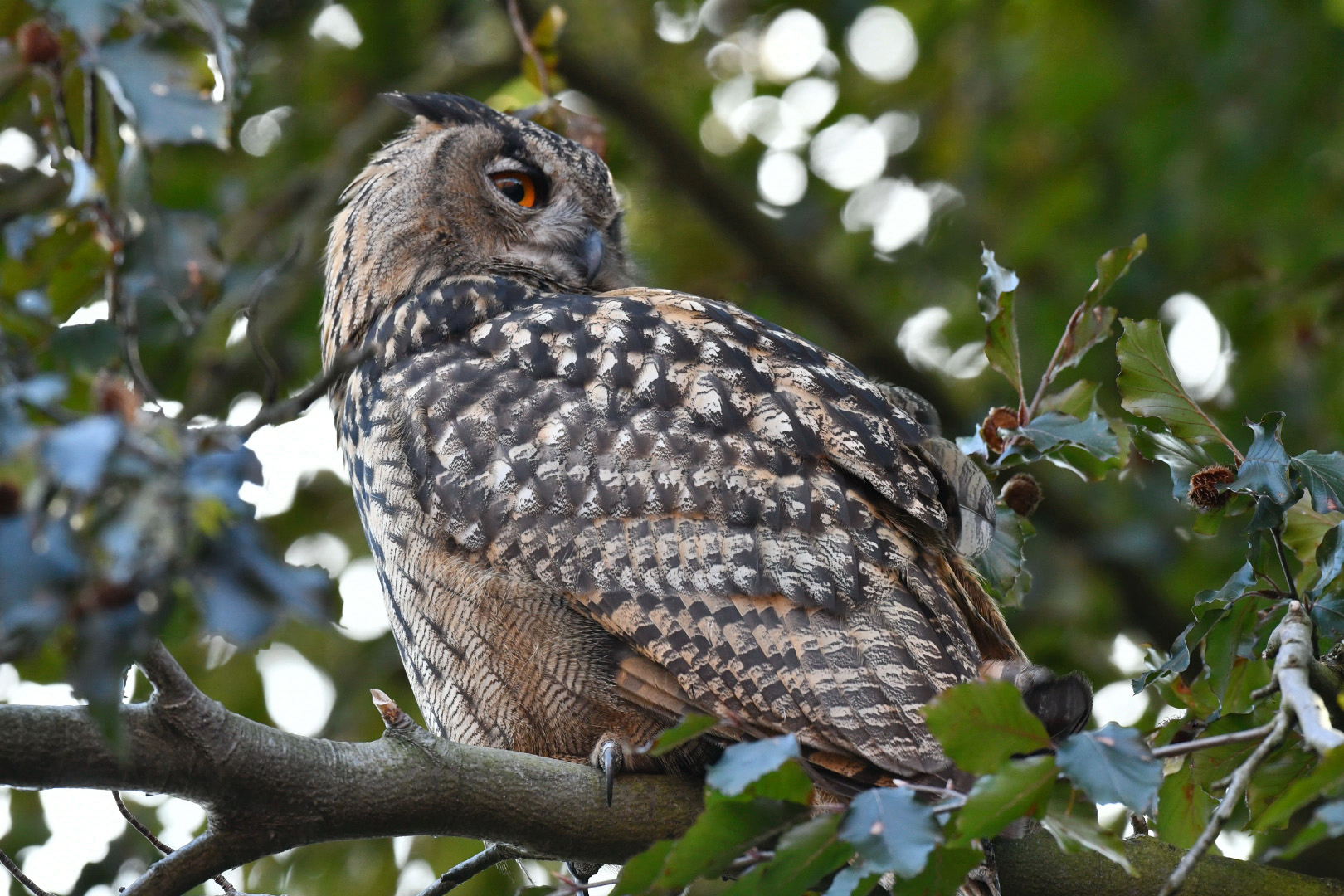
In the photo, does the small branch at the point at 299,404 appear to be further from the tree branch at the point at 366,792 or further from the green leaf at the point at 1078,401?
the green leaf at the point at 1078,401

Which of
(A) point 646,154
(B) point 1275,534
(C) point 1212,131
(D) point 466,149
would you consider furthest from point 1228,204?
(B) point 1275,534

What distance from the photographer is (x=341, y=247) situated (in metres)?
3.36

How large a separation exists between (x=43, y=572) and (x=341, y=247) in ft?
7.79

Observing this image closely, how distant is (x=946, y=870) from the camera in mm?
1477

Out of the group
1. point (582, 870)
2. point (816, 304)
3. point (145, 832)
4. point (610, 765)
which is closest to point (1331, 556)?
point (610, 765)

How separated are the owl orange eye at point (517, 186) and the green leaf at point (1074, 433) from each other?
4.96 feet

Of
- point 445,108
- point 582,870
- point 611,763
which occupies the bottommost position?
point 582,870

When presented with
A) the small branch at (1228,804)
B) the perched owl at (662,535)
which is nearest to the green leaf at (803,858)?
the small branch at (1228,804)

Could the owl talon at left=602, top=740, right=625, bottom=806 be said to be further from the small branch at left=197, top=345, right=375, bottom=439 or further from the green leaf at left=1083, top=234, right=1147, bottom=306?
the green leaf at left=1083, top=234, right=1147, bottom=306

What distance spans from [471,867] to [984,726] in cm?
86

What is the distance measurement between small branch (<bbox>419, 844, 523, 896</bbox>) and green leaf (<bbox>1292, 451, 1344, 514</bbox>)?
123 cm

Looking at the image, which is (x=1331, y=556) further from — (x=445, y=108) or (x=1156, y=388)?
(x=445, y=108)

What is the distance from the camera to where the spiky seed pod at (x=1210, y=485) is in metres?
2.07

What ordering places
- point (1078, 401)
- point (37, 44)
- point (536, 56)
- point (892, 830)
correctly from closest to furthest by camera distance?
point (892, 830) < point (37, 44) < point (1078, 401) < point (536, 56)
